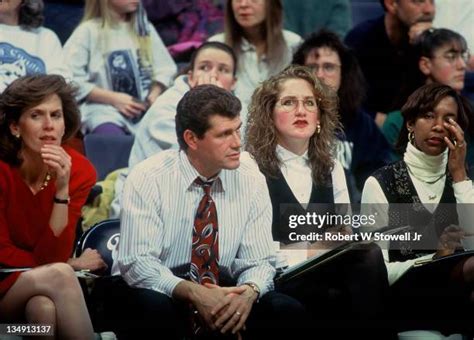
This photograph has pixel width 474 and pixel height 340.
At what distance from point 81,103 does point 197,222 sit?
0.99 m

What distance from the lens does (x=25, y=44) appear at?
4.14 m

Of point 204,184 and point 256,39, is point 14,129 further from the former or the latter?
point 256,39

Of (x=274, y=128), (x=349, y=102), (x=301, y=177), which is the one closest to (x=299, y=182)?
(x=301, y=177)

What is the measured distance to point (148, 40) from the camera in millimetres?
4473

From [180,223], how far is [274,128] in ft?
1.42

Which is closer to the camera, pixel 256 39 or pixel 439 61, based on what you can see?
pixel 439 61

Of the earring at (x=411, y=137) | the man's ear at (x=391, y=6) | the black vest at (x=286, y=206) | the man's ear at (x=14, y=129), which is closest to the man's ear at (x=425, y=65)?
the man's ear at (x=391, y=6)

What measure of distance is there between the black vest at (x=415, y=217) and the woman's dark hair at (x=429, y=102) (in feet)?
0.57

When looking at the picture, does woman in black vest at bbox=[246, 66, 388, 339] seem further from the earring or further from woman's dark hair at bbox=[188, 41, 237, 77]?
woman's dark hair at bbox=[188, 41, 237, 77]

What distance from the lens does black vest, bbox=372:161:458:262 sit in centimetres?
370

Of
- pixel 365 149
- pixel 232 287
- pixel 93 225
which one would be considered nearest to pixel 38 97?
pixel 93 225

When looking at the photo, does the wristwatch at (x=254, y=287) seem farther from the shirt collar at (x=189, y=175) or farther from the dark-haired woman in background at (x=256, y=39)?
the dark-haired woman in background at (x=256, y=39)

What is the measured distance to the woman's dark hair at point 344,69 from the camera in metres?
4.17

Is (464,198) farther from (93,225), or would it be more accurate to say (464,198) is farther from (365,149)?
(93,225)
